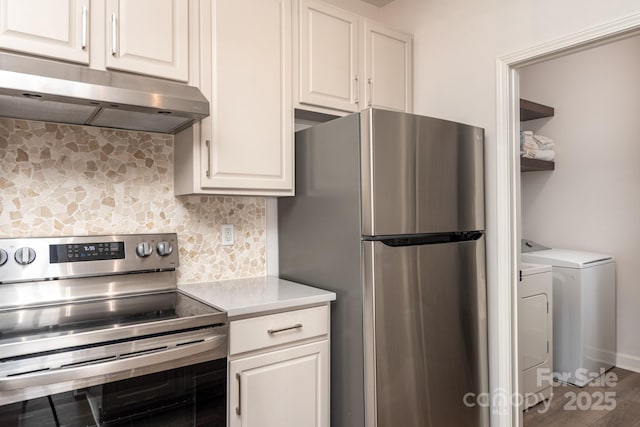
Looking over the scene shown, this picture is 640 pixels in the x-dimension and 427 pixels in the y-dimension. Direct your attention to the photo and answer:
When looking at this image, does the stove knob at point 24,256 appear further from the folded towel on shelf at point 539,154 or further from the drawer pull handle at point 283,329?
the folded towel on shelf at point 539,154

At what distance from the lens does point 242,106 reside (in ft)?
5.90

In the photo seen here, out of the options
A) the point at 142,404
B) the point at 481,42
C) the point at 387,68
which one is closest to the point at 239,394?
the point at 142,404

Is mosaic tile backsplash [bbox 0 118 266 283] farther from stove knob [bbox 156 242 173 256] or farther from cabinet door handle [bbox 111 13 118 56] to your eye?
cabinet door handle [bbox 111 13 118 56]

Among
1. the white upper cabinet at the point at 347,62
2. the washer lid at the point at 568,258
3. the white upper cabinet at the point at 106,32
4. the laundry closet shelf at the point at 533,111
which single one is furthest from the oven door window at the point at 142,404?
the laundry closet shelf at the point at 533,111

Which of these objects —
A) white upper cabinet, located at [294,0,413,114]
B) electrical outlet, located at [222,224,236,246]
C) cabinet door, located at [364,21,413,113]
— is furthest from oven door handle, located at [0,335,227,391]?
cabinet door, located at [364,21,413,113]

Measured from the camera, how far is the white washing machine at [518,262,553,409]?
256 centimetres

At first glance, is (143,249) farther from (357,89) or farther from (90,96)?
(357,89)

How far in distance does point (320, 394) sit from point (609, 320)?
265 cm

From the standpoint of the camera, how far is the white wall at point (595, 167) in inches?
125

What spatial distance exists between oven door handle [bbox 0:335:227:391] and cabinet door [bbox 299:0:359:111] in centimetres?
121

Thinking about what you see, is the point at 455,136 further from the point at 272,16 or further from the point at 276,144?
the point at 272,16

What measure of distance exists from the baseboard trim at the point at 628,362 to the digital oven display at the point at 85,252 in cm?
365

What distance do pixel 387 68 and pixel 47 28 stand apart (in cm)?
162

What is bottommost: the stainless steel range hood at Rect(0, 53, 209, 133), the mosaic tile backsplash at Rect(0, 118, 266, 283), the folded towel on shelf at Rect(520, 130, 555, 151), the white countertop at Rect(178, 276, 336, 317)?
the white countertop at Rect(178, 276, 336, 317)
